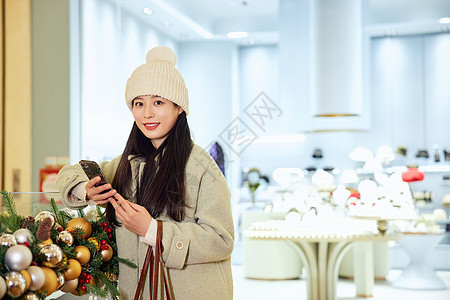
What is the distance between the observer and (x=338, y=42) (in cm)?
574

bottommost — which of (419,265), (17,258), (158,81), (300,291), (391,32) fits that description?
(300,291)

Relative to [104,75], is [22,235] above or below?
below

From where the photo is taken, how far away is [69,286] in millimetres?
1337

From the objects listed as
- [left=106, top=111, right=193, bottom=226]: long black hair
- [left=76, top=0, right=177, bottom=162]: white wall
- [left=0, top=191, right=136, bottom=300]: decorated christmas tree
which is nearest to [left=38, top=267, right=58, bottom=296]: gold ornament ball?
[left=0, top=191, right=136, bottom=300]: decorated christmas tree

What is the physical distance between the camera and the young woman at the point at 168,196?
4.82 feet

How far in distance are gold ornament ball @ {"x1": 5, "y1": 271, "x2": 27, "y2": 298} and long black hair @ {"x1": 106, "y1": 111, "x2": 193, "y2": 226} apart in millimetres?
493

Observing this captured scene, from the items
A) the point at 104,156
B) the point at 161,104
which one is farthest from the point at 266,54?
the point at 161,104

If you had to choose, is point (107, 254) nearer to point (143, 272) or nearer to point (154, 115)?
point (143, 272)

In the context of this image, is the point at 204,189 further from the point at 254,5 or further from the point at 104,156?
the point at 254,5

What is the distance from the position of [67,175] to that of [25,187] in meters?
3.50

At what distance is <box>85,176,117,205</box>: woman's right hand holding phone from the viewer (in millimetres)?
1446

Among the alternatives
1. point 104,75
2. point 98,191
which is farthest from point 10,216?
point 104,75

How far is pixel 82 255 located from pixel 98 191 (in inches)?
6.5

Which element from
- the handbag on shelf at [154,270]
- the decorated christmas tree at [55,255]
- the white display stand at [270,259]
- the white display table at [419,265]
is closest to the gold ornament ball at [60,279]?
the decorated christmas tree at [55,255]
